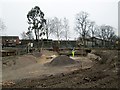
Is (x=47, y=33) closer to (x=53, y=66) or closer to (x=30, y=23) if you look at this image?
(x=30, y=23)

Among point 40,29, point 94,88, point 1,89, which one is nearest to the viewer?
point 94,88

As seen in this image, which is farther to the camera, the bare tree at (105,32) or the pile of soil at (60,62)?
the bare tree at (105,32)

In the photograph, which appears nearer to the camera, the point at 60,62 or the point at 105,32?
the point at 60,62

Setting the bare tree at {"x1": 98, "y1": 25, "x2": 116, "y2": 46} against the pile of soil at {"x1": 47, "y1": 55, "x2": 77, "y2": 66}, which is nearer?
the pile of soil at {"x1": 47, "y1": 55, "x2": 77, "y2": 66}

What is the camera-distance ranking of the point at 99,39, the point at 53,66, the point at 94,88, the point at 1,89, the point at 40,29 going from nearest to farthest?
the point at 94,88 → the point at 1,89 → the point at 53,66 → the point at 40,29 → the point at 99,39

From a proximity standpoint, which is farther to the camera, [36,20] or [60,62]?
[36,20]

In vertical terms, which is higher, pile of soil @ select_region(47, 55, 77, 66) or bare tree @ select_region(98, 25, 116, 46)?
bare tree @ select_region(98, 25, 116, 46)

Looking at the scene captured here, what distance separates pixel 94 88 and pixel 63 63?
18246 mm

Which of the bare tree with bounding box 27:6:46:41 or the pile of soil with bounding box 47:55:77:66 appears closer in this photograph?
the pile of soil with bounding box 47:55:77:66

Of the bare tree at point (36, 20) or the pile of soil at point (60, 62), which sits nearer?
the pile of soil at point (60, 62)

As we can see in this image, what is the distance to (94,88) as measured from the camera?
1221 centimetres

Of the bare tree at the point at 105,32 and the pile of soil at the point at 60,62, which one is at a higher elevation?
the bare tree at the point at 105,32

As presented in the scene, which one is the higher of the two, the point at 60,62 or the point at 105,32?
the point at 105,32

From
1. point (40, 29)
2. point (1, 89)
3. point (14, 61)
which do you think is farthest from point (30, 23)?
point (1, 89)
